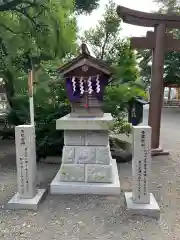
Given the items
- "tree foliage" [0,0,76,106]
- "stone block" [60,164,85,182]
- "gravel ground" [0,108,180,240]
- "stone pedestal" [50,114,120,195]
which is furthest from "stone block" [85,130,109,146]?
"tree foliage" [0,0,76,106]

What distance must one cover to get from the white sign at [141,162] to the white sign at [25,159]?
4.61 ft

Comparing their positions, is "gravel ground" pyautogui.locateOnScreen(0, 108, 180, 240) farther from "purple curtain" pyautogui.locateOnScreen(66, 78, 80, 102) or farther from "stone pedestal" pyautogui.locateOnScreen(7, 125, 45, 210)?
"purple curtain" pyautogui.locateOnScreen(66, 78, 80, 102)

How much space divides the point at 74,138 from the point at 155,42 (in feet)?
11.6

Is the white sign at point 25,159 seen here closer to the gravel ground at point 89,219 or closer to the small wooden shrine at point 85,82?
the gravel ground at point 89,219

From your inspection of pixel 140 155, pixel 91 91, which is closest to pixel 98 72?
pixel 91 91

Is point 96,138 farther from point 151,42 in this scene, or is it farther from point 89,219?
point 151,42

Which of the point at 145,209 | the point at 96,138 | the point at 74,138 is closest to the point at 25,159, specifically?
the point at 74,138

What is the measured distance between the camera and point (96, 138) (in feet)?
14.3

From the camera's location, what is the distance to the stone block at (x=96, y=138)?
14.2 ft

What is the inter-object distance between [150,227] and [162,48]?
4.55 meters

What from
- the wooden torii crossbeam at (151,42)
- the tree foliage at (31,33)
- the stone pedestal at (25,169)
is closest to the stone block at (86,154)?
the stone pedestal at (25,169)

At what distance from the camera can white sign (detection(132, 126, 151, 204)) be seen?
138 inches

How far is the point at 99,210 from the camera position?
3627 millimetres

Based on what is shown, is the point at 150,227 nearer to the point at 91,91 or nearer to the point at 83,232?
the point at 83,232
